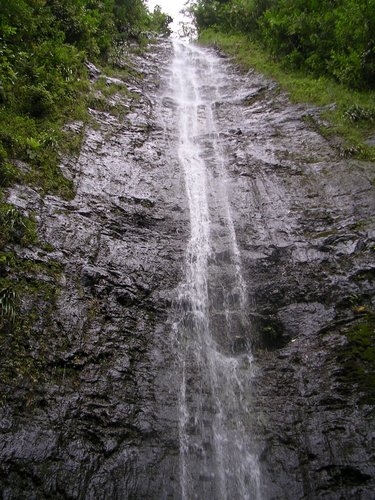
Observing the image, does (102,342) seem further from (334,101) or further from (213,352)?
(334,101)

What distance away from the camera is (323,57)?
1326 cm

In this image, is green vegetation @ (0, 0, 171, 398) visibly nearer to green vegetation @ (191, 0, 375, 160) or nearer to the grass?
the grass

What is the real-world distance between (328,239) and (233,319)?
250 centimetres

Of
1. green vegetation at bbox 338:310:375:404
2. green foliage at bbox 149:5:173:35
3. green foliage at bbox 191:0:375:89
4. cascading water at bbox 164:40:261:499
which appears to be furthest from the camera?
green foliage at bbox 149:5:173:35

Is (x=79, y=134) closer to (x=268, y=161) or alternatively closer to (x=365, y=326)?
(x=268, y=161)

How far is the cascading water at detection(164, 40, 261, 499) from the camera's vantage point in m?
5.21

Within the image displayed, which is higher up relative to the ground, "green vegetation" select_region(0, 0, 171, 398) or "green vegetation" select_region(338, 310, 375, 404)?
"green vegetation" select_region(0, 0, 171, 398)

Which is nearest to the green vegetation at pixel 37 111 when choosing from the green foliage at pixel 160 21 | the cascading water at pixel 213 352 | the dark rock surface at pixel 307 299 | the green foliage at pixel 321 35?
the cascading water at pixel 213 352

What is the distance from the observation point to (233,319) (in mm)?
6988

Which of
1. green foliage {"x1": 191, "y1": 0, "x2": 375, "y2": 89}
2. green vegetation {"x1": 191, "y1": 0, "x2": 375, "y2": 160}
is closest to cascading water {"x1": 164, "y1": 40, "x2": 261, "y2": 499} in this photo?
green vegetation {"x1": 191, "y1": 0, "x2": 375, "y2": 160}

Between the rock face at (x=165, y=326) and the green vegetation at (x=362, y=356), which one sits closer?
the rock face at (x=165, y=326)

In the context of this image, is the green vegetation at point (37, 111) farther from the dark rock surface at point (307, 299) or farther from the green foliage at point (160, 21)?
the green foliage at point (160, 21)

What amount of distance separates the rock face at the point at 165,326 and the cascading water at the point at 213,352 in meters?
0.19

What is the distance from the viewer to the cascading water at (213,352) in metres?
5.21
